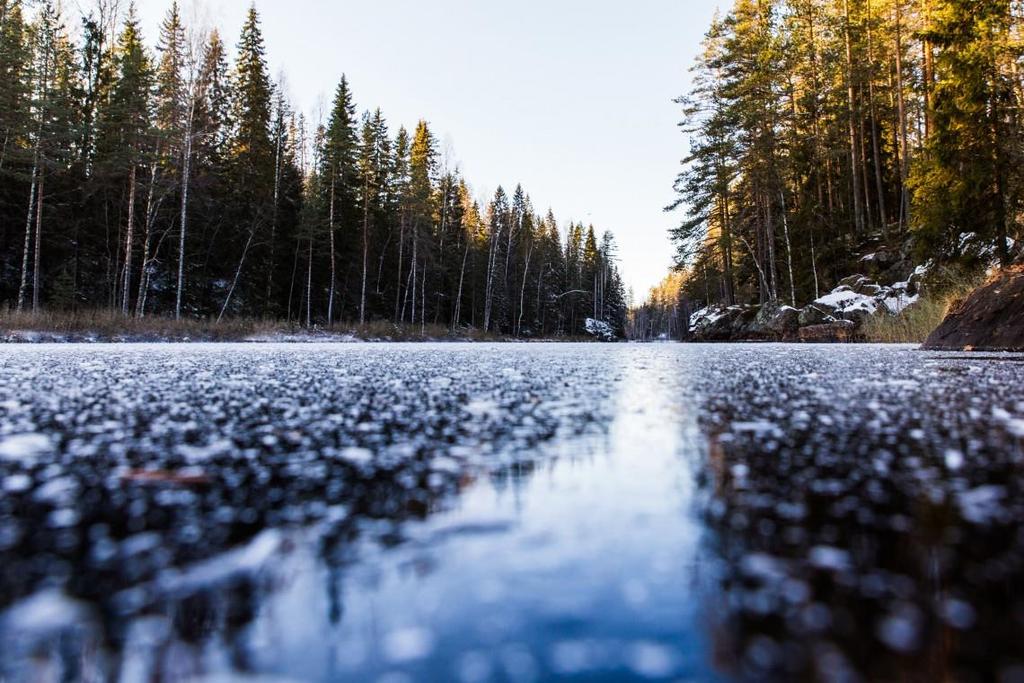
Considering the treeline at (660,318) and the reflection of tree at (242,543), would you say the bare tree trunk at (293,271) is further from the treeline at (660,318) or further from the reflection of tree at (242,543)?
the treeline at (660,318)

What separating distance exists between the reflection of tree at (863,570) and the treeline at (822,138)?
54.3 ft

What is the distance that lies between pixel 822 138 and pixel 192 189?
2941 cm

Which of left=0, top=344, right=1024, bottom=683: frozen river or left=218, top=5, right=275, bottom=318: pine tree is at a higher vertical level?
left=218, top=5, right=275, bottom=318: pine tree

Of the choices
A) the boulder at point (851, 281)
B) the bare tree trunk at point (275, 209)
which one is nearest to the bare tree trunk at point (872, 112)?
the boulder at point (851, 281)

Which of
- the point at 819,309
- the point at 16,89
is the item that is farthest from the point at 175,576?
the point at 16,89

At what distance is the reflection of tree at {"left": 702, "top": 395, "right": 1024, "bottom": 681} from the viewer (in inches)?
18.6

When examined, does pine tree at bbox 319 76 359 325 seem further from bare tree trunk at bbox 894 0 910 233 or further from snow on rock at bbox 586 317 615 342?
snow on rock at bbox 586 317 615 342

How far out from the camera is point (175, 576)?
646 millimetres

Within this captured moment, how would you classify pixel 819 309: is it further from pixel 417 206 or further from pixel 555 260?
pixel 555 260

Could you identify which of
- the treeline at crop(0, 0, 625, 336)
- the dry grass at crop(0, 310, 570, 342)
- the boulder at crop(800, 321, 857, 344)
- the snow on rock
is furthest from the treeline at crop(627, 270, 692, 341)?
the dry grass at crop(0, 310, 570, 342)

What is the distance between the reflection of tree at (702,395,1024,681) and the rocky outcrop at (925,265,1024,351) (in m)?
8.91

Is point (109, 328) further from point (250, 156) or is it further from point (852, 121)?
point (852, 121)

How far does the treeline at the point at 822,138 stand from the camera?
14023 mm

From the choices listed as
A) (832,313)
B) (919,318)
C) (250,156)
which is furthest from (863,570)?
(250,156)
